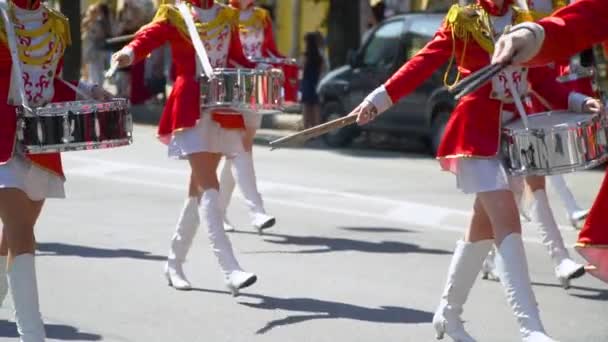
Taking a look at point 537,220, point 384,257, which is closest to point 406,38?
point 384,257

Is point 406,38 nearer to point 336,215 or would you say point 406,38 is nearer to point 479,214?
point 336,215

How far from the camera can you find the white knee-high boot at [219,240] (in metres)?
8.28

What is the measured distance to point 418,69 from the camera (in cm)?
649

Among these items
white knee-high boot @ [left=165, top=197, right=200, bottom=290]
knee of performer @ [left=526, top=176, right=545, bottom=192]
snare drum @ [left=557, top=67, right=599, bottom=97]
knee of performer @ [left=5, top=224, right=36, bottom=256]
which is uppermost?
snare drum @ [left=557, top=67, right=599, bottom=97]

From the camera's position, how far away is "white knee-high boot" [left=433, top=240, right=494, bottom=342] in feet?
22.2

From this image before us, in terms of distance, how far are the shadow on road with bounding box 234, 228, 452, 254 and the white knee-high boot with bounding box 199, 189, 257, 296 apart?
73.9 inches

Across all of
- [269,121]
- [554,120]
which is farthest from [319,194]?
[269,121]

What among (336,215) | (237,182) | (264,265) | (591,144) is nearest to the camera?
(591,144)

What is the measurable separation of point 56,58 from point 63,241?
13.9 ft

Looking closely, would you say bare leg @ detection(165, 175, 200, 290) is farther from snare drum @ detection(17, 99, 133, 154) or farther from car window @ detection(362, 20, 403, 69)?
car window @ detection(362, 20, 403, 69)

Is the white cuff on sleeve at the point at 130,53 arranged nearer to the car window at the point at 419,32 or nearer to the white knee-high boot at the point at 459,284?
the white knee-high boot at the point at 459,284

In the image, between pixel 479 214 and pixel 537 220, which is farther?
pixel 537 220

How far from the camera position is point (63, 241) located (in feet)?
34.4

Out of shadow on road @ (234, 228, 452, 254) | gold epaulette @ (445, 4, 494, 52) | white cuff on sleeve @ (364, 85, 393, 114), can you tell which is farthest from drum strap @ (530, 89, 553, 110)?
shadow on road @ (234, 228, 452, 254)
